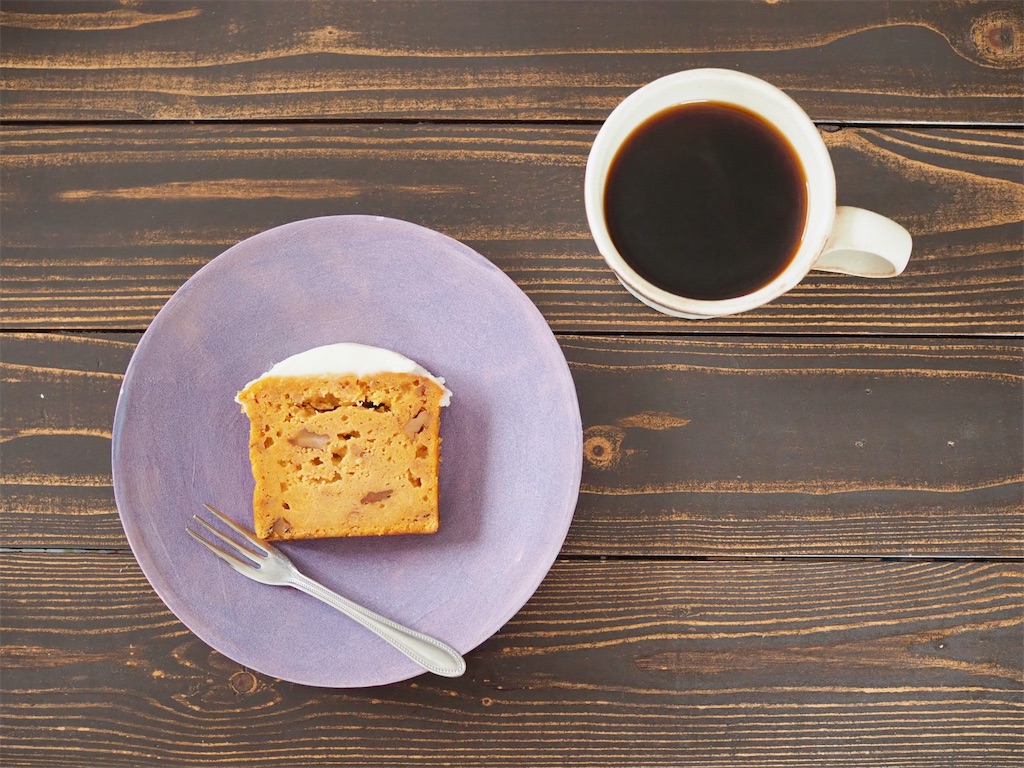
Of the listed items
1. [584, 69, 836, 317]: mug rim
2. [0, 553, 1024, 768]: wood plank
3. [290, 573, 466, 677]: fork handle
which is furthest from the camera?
[0, 553, 1024, 768]: wood plank

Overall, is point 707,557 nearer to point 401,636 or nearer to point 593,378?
point 593,378

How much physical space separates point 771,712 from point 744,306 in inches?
19.4

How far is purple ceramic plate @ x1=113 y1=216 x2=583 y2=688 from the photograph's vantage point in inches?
31.0

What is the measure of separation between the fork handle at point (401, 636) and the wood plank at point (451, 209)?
1.15ft

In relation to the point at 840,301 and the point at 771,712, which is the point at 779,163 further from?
the point at 771,712

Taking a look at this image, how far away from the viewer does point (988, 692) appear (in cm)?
90

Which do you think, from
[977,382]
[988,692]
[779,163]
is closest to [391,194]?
[779,163]

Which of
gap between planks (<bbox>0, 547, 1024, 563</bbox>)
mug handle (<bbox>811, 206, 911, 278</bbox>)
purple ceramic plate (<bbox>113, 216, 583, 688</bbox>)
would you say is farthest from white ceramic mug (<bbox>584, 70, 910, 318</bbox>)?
gap between planks (<bbox>0, 547, 1024, 563</bbox>)

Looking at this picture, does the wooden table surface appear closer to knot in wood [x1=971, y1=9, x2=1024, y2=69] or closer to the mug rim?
knot in wood [x1=971, y1=9, x2=1024, y2=69]

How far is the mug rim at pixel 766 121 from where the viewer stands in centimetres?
64

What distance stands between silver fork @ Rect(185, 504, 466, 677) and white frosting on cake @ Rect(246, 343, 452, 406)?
16cm

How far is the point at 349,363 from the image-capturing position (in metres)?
0.80

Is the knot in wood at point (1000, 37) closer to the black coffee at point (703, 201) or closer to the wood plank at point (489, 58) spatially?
the wood plank at point (489, 58)

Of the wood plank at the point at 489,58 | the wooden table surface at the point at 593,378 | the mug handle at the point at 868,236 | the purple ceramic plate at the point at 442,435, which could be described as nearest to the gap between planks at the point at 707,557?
the wooden table surface at the point at 593,378
